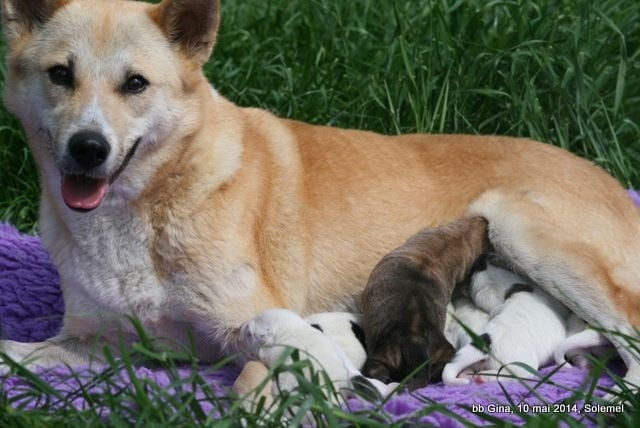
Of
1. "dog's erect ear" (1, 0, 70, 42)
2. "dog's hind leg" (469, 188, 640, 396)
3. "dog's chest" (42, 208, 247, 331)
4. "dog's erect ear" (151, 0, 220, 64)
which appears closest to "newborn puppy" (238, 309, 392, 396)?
"dog's chest" (42, 208, 247, 331)

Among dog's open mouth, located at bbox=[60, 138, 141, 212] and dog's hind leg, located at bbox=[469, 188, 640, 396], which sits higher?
dog's open mouth, located at bbox=[60, 138, 141, 212]

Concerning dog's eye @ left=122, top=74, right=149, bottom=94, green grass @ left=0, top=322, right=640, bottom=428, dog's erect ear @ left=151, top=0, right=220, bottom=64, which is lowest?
green grass @ left=0, top=322, right=640, bottom=428

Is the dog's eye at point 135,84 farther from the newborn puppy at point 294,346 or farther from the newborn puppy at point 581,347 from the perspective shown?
the newborn puppy at point 581,347

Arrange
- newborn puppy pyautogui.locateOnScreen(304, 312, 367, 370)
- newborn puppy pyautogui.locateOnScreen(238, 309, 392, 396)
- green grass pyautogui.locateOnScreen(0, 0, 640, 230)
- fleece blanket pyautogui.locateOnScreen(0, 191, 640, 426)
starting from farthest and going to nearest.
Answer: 1. green grass pyautogui.locateOnScreen(0, 0, 640, 230)
2. newborn puppy pyautogui.locateOnScreen(304, 312, 367, 370)
3. newborn puppy pyautogui.locateOnScreen(238, 309, 392, 396)
4. fleece blanket pyautogui.locateOnScreen(0, 191, 640, 426)

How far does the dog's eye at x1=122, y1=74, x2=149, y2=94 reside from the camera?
13.1 feet

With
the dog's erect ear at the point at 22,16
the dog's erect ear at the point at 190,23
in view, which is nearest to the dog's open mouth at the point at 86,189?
the dog's erect ear at the point at 190,23

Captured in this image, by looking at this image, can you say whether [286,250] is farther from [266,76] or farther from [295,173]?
[266,76]

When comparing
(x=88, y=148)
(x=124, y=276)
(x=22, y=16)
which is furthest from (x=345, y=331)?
(x=22, y=16)

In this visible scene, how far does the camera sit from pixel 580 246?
450 centimetres

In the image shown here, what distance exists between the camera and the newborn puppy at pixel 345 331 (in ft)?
13.5

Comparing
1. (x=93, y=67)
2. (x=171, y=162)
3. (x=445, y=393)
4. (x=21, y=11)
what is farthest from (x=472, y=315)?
(x=21, y=11)

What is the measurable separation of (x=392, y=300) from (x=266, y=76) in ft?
8.43

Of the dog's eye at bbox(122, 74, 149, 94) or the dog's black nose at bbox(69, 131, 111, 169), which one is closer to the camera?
the dog's black nose at bbox(69, 131, 111, 169)

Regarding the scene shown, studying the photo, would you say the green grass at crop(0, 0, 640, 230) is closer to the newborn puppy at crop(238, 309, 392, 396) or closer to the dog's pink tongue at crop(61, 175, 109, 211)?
the dog's pink tongue at crop(61, 175, 109, 211)
